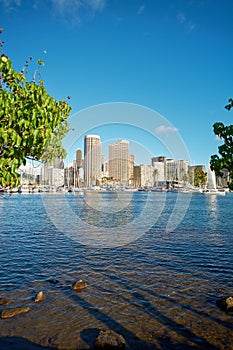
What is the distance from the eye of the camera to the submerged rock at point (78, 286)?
57.0 feet

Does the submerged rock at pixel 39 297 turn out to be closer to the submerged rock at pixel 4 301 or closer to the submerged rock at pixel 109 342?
the submerged rock at pixel 4 301

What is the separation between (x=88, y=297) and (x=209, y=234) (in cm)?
2593

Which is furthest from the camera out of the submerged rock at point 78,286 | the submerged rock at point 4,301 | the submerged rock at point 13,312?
the submerged rock at point 78,286

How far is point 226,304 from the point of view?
14.9m

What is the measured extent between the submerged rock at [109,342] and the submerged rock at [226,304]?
6190 millimetres

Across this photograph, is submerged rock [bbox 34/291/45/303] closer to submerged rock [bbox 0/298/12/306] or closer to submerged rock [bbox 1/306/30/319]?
submerged rock [bbox 1/306/30/319]

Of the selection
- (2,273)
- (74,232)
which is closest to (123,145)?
(74,232)

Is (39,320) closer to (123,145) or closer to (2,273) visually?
(2,273)

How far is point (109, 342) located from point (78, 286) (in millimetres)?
6832

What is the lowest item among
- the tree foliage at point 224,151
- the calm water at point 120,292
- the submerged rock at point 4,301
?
the calm water at point 120,292

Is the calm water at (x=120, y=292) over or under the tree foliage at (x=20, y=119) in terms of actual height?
under

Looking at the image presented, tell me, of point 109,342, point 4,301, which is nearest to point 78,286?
point 4,301

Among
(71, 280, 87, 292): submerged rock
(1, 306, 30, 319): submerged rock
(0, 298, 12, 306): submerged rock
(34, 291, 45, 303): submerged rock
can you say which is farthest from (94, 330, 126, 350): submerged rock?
(0, 298, 12, 306): submerged rock

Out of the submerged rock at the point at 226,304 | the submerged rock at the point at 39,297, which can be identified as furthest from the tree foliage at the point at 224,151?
the submerged rock at the point at 39,297
